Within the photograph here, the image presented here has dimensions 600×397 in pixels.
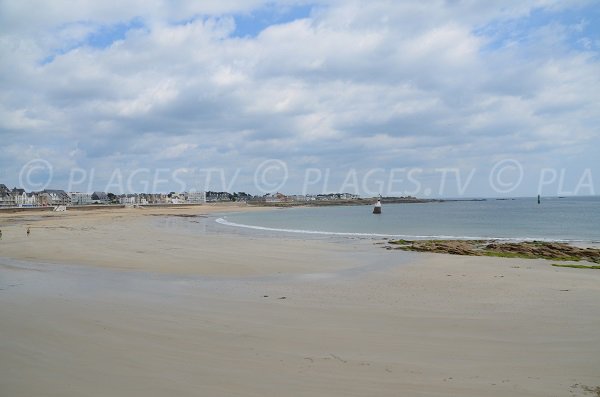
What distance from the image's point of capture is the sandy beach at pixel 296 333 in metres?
4.70

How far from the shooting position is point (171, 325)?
692 centimetres

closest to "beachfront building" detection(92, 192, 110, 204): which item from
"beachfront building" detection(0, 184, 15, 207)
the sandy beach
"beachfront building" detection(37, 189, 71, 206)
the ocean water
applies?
"beachfront building" detection(37, 189, 71, 206)

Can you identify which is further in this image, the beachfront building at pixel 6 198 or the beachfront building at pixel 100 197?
the beachfront building at pixel 100 197

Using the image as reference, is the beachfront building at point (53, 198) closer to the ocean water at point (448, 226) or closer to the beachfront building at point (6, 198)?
the beachfront building at point (6, 198)

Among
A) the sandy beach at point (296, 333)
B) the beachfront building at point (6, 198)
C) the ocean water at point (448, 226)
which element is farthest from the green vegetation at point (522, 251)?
the beachfront building at point (6, 198)

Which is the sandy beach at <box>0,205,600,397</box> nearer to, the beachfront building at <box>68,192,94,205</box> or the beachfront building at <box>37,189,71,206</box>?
the beachfront building at <box>37,189,71,206</box>

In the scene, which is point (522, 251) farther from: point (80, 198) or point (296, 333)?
point (80, 198)

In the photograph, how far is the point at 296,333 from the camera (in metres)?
6.63

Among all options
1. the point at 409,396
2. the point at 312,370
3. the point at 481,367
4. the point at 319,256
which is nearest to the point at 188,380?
the point at 312,370

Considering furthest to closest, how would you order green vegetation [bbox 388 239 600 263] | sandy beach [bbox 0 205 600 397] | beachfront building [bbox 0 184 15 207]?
beachfront building [bbox 0 184 15 207], green vegetation [bbox 388 239 600 263], sandy beach [bbox 0 205 600 397]

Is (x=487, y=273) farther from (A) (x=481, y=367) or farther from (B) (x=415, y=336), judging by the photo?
(A) (x=481, y=367)

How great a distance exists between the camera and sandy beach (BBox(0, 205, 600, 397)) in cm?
470

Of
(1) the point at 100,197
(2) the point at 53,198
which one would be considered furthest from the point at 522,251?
(1) the point at 100,197

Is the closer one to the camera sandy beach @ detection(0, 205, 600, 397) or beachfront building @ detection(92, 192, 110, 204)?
sandy beach @ detection(0, 205, 600, 397)
